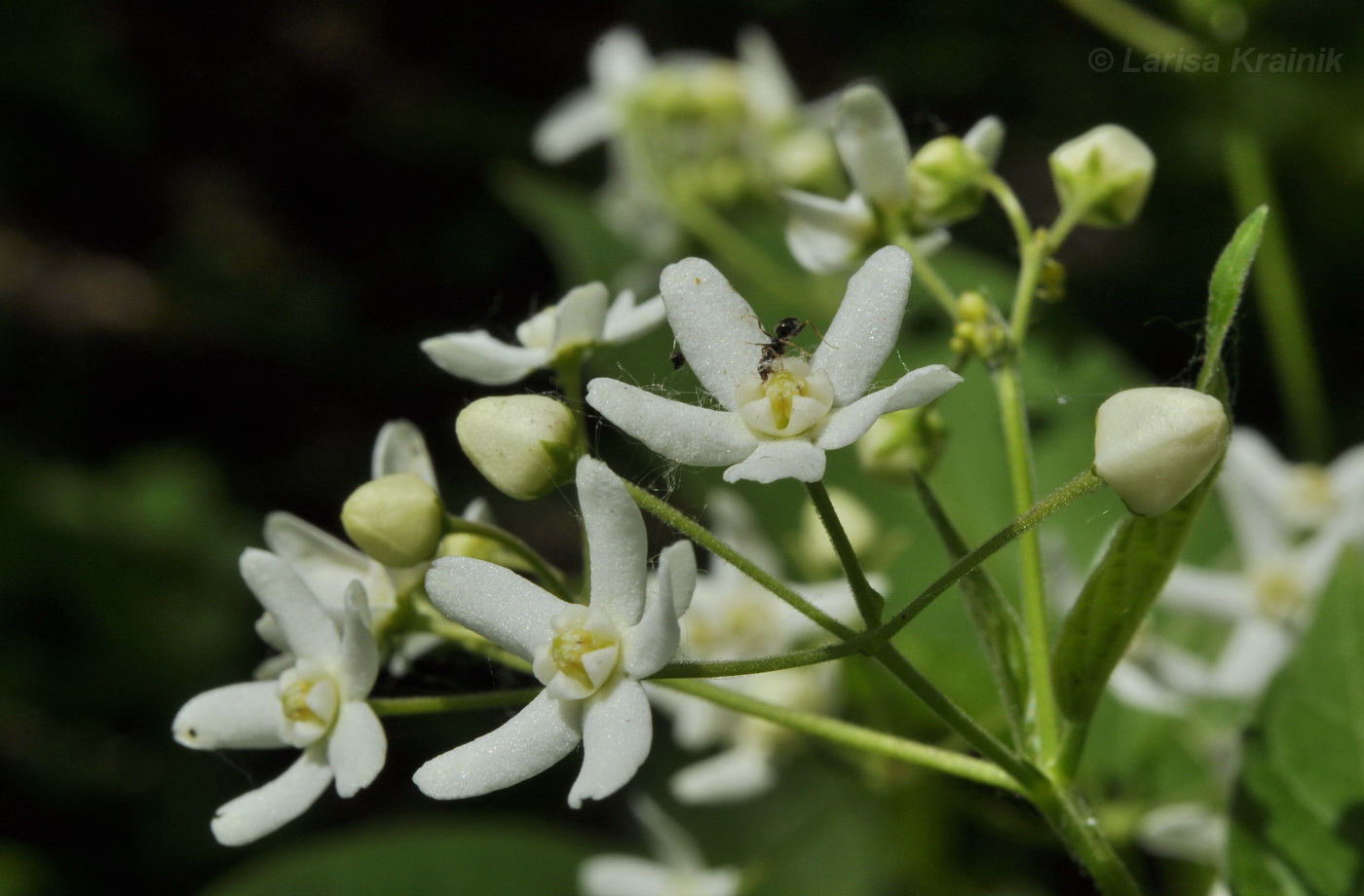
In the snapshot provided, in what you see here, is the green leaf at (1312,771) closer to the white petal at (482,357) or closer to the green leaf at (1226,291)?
the green leaf at (1226,291)

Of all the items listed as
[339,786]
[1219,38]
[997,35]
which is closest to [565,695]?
[339,786]

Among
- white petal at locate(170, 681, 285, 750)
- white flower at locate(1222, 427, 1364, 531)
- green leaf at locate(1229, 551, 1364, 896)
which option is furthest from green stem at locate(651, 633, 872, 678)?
white flower at locate(1222, 427, 1364, 531)

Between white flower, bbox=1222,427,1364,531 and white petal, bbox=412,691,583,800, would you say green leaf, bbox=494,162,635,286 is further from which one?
white petal, bbox=412,691,583,800

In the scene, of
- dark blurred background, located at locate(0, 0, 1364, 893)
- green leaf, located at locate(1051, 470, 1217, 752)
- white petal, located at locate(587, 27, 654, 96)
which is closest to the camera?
→ green leaf, located at locate(1051, 470, 1217, 752)

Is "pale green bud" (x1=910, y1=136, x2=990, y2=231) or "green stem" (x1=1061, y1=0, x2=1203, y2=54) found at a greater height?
"green stem" (x1=1061, y1=0, x2=1203, y2=54)

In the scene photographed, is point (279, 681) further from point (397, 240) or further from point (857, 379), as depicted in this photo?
point (397, 240)

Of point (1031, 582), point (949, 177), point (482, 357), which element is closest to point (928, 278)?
point (949, 177)

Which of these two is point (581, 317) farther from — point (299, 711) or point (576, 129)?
point (576, 129)
